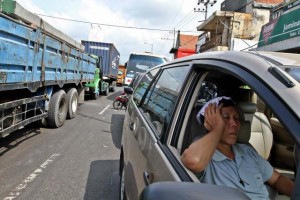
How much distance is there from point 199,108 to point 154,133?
396 mm

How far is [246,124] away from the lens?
8.23 feet

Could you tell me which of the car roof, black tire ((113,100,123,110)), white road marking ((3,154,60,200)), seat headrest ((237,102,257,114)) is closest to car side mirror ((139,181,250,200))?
the car roof

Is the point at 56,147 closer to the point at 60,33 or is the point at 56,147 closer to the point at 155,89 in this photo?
the point at 60,33

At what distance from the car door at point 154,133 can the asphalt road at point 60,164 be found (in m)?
1.79

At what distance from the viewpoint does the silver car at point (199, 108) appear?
55.4 inches

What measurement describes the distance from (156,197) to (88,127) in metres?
8.88

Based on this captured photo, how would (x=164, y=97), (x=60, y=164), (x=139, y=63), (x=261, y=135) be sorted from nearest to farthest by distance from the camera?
(x=164, y=97)
(x=261, y=135)
(x=60, y=164)
(x=139, y=63)

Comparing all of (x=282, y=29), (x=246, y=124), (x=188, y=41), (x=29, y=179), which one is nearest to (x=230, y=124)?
(x=246, y=124)

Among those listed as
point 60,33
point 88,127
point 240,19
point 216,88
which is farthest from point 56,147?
point 240,19

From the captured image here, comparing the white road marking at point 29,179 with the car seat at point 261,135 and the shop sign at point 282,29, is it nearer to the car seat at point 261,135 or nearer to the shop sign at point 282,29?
the car seat at point 261,135

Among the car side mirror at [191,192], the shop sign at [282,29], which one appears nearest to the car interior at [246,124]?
the car side mirror at [191,192]

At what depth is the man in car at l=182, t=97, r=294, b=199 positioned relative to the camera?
2.06 meters

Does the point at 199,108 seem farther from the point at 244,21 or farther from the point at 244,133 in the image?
→ the point at 244,21

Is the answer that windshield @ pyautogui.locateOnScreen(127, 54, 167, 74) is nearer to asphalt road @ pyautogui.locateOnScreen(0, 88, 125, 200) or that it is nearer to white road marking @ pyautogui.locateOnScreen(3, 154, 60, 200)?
asphalt road @ pyautogui.locateOnScreen(0, 88, 125, 200)
